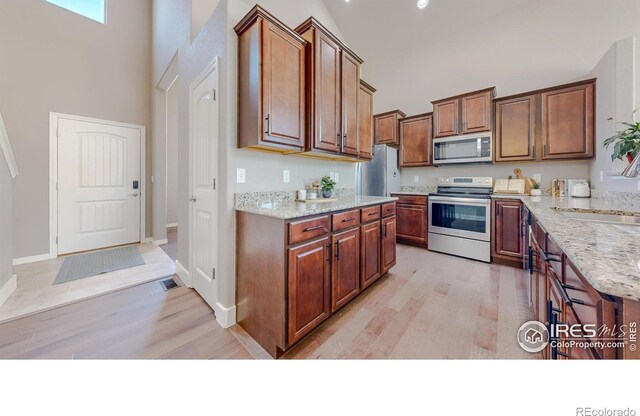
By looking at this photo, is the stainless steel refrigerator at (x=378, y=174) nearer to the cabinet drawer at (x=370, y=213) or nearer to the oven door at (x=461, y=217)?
the oven door at (x=461, y=217)

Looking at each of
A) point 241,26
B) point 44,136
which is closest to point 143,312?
point 241,26

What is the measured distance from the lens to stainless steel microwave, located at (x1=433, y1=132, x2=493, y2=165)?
3.31m

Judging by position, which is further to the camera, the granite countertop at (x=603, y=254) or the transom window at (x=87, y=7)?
the transom window at (x=87, y=7)

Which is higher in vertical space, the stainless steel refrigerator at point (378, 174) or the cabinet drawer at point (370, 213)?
the stainless steel refrigerator at point (378, 174)

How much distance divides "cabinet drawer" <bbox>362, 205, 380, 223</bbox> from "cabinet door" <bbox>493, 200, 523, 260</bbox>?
1897 millimetres

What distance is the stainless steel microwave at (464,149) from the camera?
3.31 meters

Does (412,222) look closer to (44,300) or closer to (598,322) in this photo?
(598,322)

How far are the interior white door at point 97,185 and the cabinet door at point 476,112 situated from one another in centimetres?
542

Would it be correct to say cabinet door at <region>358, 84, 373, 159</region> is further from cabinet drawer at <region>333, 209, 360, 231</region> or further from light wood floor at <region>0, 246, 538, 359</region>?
light wood floor at <region>0, 246, 538, 359</region>

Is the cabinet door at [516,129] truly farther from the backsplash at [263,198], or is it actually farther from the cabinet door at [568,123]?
the backsplash at [263,198]

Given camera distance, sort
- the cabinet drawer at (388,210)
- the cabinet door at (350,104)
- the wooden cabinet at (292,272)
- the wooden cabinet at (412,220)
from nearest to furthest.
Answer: the wooden cabinet at (292,272)
the cabinet door at (350,104)
the cabinet drawer at (388,210)
the wooden cabinet at (412,220)

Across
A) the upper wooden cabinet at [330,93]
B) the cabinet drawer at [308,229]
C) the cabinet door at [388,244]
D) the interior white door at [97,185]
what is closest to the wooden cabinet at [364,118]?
the upper wooden cabinet at [330,93]

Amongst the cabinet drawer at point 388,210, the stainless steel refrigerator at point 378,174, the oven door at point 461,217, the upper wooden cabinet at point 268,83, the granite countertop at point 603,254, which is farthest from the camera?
the stainless steel refrigerator at point 378,174

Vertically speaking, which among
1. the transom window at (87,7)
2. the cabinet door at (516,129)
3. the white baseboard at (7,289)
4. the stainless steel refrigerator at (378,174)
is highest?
the transom window at (87,7)
